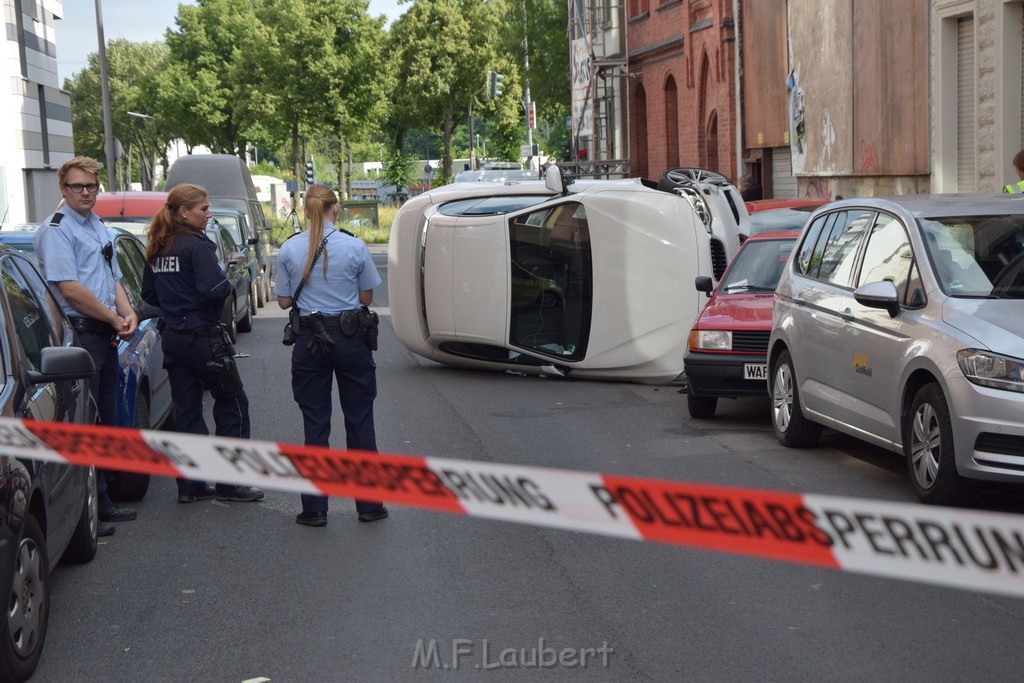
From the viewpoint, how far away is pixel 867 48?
21.4 metres

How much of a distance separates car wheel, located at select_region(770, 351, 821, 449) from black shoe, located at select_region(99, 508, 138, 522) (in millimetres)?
4434

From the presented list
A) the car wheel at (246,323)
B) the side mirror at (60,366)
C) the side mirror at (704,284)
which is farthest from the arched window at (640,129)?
the side mirror at (60,366)

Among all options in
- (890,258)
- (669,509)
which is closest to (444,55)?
(890,258)

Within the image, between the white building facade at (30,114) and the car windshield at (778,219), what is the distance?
26693 millimetres

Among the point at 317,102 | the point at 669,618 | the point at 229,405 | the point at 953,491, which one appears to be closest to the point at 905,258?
the point at 953,491

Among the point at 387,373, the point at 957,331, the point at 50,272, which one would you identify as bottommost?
the point at 387,373

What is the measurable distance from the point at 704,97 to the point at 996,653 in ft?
91.7

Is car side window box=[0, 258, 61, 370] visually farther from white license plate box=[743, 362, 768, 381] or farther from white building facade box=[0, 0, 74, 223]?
white building facade box=[0, 0, 74, 223]

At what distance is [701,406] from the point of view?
36.6 feet

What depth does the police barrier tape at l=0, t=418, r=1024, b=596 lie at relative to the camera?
3.00 metres

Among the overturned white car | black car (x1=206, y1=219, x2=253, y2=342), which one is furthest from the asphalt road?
black car (x1=206, y1=219, x2=253, y2=342)

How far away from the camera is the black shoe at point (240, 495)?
27.1 ft

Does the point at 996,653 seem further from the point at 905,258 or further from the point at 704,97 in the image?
the point at 704,97

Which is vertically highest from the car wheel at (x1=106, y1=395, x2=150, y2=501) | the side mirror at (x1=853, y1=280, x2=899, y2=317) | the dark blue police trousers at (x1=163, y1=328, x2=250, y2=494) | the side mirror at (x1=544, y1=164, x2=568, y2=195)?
the side mirror at (x1=544, y1=164, x2=568, y2=195)
